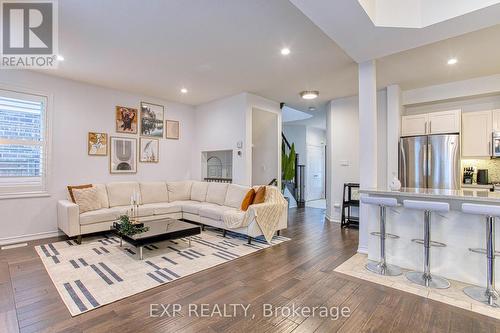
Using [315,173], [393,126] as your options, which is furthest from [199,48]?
[315,173]

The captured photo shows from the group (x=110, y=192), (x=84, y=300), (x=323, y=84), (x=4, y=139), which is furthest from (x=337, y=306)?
(x=4, y=139)

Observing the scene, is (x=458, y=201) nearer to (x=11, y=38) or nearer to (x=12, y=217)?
(x=11, y=38)

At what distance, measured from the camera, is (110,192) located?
495 cm

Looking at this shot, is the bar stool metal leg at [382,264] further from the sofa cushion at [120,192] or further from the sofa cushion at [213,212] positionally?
the sofa cushion at [120,192]

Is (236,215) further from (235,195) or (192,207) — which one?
(192,207)

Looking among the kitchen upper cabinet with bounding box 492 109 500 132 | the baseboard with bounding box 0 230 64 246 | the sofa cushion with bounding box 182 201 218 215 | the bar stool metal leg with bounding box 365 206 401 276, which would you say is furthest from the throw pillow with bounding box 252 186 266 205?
the kitchen upper cabinet with bounding box 492 109 500 132

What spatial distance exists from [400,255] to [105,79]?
5600mm

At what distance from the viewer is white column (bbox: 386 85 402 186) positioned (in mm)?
4758

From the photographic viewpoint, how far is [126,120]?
5.47 m

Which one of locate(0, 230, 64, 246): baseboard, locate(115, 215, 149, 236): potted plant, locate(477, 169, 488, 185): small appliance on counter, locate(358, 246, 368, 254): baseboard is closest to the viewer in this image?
locate(115, 215, 149, 236): potted plant

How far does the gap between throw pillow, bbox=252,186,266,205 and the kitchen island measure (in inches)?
65.3

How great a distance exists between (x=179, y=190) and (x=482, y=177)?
6144 millimetres

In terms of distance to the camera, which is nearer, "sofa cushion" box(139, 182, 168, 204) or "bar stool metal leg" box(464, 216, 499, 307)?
"bar stool metal leg" box(464, 216, 499, 307)

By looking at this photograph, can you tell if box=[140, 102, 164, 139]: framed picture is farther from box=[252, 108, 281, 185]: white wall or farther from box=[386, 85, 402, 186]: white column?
box=[386, 85, 402, 186]: white column
